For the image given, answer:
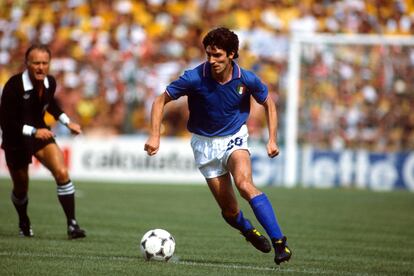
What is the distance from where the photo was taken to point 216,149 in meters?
9.18

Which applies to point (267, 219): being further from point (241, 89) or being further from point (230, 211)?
point (241, 89)

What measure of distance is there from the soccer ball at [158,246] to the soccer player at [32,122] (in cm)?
222

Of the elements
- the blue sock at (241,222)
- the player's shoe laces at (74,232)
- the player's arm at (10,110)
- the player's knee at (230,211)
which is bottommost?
the player's shoe laces at (74,232)

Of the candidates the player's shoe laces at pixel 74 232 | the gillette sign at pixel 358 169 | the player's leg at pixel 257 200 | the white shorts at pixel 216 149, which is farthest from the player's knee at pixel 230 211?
the gillette sign at pixel 358 169

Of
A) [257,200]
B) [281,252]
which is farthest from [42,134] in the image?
[281,252]

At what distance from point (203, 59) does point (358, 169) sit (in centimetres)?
528

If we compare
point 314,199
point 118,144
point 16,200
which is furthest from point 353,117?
point 16,200

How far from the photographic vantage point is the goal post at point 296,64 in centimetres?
2373

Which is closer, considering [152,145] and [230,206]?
[152,145]

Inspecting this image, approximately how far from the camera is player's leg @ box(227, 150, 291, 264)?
8469 mm

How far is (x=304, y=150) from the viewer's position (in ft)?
78.6

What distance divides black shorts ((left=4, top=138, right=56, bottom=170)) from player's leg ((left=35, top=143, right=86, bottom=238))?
5 cm

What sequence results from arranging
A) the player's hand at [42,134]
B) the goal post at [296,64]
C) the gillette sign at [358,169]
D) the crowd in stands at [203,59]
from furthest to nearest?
1. the crowd in stands at [203,59]
2. the goal post at [296,64]
3. the gillette sign at [358,169]
4. the player's hand at [42,134]

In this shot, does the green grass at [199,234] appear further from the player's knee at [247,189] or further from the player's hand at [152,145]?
the player's hand at [152,145]
